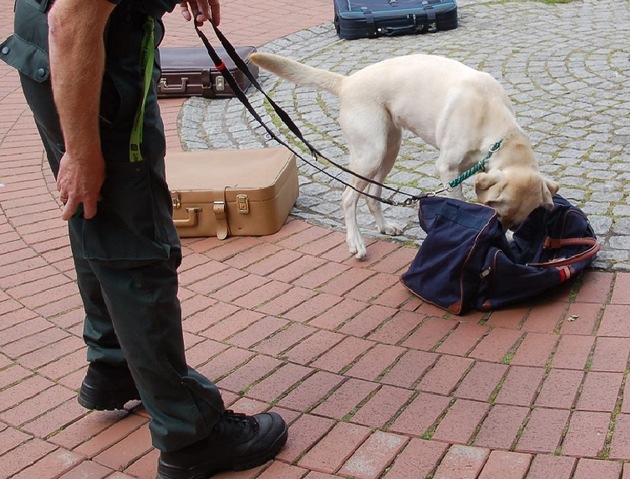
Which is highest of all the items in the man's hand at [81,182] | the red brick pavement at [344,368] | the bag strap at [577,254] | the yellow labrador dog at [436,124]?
the man's hand at [81,182]

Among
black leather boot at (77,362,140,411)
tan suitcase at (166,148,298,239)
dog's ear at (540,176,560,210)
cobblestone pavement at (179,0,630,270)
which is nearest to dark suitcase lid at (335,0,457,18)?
cobblestone pavement at (179,0,630,270)

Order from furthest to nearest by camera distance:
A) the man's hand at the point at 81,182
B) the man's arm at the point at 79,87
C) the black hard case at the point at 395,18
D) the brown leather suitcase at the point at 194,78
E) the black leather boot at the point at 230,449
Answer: the black hard case at the point at 395,18 → the brown leather suitcase at the point at 194,78 → the black leather boot at the point at 230,449 → the man's hand at the point at 81,182 → the man's arm at the point at 79,87

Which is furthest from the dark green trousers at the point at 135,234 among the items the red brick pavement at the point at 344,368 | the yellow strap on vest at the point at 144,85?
the red brick pavement at the point at 344,368

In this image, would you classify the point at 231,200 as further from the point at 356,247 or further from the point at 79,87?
the point at 79,87

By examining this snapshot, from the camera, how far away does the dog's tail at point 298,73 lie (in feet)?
14.3

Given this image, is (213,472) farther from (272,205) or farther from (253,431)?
(272,205)

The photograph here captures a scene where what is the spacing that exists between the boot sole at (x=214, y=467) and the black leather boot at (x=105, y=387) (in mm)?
435

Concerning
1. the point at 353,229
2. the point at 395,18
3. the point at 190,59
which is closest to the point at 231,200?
the point at 353,229

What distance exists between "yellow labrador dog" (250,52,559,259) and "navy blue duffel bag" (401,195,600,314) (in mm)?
170

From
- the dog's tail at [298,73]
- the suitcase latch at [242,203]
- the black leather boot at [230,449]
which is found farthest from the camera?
the suitcase latch at [242,203]

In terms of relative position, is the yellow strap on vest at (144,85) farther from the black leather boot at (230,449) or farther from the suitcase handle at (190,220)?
the suitcase handle at (190,220)

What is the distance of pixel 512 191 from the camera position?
3906mm

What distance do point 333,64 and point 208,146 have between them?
6.96ft

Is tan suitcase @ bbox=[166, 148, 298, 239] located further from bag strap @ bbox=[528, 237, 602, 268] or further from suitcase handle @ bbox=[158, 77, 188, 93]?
suitcase handle @ bbox=[158, 77, 188, 93]
